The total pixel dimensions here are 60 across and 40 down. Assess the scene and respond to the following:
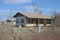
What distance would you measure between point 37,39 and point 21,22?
28.6 m

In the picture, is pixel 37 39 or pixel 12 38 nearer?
pixel 12 38

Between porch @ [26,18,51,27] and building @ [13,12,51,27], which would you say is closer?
building @ [13,12,51,27]

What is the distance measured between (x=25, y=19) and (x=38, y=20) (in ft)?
14.9

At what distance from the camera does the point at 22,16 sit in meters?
46.3

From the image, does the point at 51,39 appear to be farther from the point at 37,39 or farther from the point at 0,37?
the point at 0,37

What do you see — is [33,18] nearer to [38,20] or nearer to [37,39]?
[38,20]

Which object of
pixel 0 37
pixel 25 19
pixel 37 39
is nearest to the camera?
pixel 0 37

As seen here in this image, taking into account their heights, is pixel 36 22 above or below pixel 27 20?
below

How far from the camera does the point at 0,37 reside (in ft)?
47.1

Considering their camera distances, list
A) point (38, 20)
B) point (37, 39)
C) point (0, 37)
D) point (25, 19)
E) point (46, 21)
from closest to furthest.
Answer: point (0, 37) → point (37, 39) → point (25, 19) → point (38, 20) → point (46, 21)

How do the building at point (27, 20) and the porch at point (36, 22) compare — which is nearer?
the building at point (27, 20)

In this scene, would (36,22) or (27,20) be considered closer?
(27,20)

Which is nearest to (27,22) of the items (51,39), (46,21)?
(46,21)

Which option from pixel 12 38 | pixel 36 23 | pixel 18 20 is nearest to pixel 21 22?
pixel 18 20
